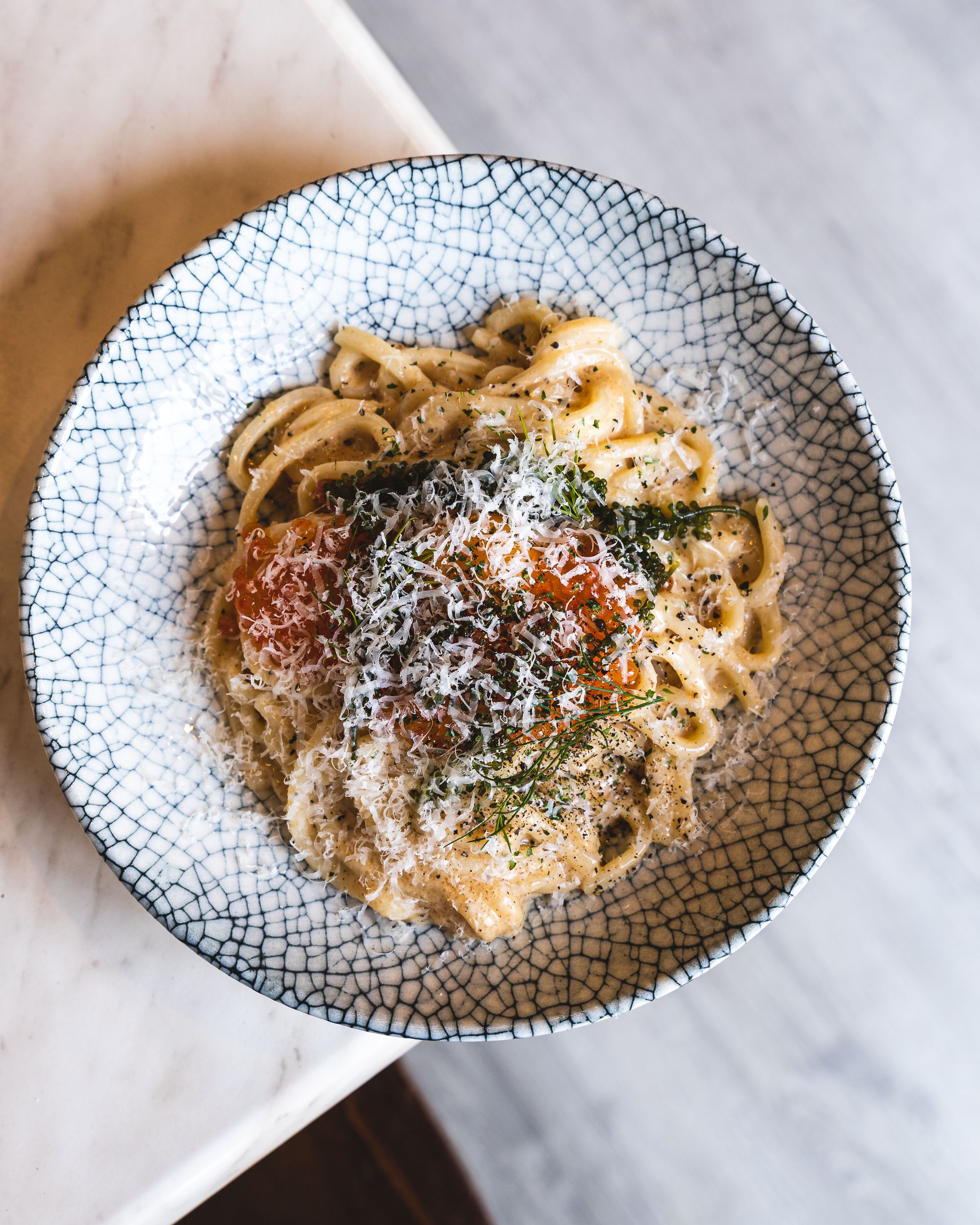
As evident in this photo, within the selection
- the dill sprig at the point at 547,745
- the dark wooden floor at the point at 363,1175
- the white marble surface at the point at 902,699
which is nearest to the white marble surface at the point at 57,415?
the dill sprig at the point at 547,745

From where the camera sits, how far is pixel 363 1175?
4453mm

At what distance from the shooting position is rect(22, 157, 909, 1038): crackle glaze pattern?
273 centimetres

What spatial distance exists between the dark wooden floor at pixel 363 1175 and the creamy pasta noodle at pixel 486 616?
209 centimetres

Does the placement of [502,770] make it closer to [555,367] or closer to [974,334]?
[555,367]

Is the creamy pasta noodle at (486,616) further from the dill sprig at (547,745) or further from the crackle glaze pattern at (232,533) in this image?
the crackle glaze pattern at (232,533)

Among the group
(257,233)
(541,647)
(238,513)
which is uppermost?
(257,233)

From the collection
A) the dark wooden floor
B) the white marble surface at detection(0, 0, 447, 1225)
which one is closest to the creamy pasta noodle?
the white marble surface at detection(0, 0, 447, 1225)

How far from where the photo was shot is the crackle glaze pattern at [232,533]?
2.73 m

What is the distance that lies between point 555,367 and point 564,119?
1.89 meters

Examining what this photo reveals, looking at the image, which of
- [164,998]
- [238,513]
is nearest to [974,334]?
[238,513]

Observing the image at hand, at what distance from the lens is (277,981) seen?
2697 mm

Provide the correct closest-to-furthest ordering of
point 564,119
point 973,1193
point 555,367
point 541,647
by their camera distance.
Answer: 1. point 541,647
2. point 555,367
3. point 973,1193
4. point 564,119

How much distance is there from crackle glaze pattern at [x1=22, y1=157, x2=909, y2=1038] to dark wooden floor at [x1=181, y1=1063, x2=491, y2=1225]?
2000 millimetres

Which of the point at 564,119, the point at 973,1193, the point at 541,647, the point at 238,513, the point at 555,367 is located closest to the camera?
the point at 541,647
